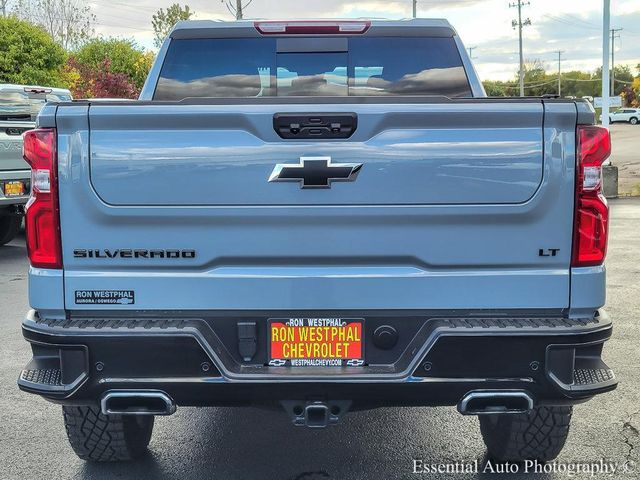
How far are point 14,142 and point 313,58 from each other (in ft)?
20.2

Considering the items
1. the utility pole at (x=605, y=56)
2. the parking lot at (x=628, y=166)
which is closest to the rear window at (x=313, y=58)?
the utility pole at (x=605, y=56)

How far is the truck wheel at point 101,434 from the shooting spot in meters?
3.28

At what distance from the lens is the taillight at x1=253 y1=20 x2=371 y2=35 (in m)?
4.20

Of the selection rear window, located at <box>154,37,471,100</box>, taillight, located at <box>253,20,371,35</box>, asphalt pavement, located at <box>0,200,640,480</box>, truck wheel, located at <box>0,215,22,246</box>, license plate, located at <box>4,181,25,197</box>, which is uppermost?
taillight, located at <box>253,20,371,35</box>

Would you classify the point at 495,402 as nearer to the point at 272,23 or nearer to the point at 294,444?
the point at 294,444

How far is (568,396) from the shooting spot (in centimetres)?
269

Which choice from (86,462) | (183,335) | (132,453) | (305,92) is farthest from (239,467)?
(305,92)

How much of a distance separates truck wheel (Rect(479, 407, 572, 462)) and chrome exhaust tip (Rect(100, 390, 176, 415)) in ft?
5.13

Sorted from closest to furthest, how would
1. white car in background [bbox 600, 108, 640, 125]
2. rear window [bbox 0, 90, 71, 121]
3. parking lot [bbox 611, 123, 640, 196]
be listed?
1. rear window [bbox 0, 90, 71, 121]
2. parking lot [bbox 611, 123, 640, 196]
3. white car in background [bbox 600, 108, 640, 125]

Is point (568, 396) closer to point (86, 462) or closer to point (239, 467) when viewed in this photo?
point (239, 467)

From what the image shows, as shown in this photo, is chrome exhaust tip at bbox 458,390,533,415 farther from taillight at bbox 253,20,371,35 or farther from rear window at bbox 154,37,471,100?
taillight at bbox 253,20,371,35

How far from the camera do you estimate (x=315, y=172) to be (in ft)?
8.66

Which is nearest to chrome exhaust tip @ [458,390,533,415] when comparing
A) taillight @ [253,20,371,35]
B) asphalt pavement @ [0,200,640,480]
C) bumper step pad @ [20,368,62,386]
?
asphalt pavement @ [0,200,640,480]

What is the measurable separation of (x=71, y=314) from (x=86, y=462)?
1217 millimetres
